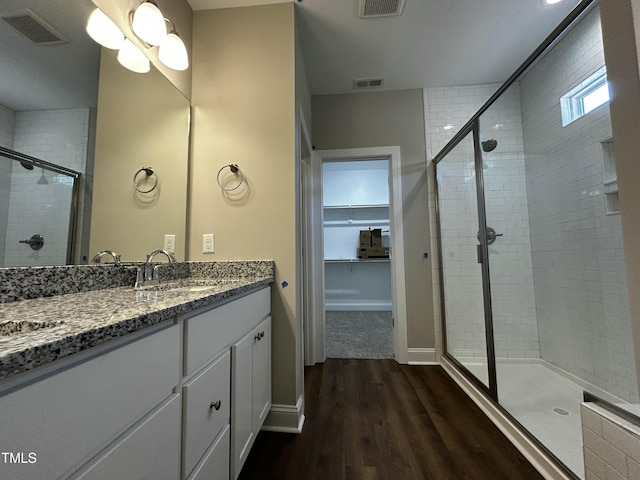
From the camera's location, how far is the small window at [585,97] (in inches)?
65.3

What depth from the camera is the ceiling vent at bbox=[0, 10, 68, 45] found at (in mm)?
835

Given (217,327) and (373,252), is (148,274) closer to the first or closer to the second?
(217,327)

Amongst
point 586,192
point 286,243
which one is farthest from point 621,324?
point 286,243

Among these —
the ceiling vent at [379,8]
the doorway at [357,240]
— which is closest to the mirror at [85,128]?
the ceiling vent at [379,8]

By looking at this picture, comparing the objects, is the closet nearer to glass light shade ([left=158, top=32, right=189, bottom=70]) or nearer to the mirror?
glass light shade ([left=158, top=32, right=189, bottom=70])

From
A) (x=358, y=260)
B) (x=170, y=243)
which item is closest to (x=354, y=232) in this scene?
(x=358, y=260)

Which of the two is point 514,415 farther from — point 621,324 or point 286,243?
point 286,243

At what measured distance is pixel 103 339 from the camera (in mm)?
480

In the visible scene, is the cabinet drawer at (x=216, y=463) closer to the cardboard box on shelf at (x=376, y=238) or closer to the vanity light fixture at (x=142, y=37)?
the vanity light fixture at (x=142, y=37)

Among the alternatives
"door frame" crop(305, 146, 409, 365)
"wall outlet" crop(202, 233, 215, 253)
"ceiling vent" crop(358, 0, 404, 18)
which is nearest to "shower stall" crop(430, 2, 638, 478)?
"door frame" crop(305, 146, 409, 365)

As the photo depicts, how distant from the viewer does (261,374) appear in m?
1.35

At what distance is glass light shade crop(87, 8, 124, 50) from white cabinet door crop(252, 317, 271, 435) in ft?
4.87

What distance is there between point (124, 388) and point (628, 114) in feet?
5.02

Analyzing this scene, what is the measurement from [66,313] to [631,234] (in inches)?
62.9
